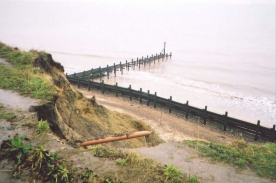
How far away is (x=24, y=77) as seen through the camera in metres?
9.56

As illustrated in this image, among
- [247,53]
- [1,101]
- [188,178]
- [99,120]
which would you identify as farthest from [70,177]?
[247,53]

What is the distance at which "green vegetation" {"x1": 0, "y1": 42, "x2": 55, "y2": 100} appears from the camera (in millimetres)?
8556

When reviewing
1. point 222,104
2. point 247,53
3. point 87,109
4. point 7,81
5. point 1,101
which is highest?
point 247,53

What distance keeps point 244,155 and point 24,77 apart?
909cm

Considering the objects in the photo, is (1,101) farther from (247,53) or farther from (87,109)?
(247,53)

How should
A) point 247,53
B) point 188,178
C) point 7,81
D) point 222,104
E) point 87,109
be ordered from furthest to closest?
point 247,53
point 222,104
point 87,109
point 7,81
point 188,178

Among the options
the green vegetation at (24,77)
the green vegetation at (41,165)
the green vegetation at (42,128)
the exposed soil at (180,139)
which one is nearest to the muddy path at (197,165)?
the exposed soil at (180,139)

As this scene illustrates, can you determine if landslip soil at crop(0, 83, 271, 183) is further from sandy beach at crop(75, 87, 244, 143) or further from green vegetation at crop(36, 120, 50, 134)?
sandy beach at crop(75, 87, 244, 143)

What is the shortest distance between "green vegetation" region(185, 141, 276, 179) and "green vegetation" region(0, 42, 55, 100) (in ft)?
19.4

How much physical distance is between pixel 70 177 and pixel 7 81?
6.32 m

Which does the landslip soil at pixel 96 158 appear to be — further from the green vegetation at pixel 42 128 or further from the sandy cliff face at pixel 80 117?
the sandy cliff face at pixel 80 117

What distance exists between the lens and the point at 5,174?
464 cm

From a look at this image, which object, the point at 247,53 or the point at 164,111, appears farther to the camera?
the point at 247,53

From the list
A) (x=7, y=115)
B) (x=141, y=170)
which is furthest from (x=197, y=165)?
(x=7, y=115)
